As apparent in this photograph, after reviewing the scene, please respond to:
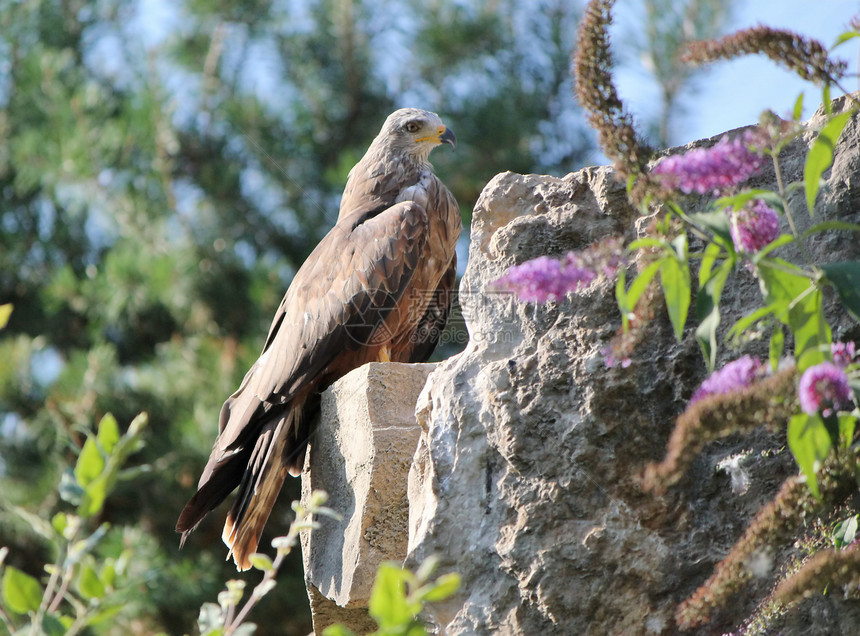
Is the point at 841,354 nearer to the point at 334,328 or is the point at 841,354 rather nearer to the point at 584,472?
the point at 584,472

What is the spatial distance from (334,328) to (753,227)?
2.40 m

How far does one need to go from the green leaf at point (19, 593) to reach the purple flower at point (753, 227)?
1217 millimetres

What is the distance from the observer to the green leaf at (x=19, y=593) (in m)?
1.37

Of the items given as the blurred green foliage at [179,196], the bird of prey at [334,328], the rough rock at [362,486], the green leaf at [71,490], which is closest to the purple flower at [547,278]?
the green leaf at [71,490]

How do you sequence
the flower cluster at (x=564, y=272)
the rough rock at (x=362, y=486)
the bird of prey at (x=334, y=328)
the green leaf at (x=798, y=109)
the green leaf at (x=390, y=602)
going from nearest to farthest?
the green leaf at (x=390, y=602)
the flower cluster at (x=564, y=272)
the green leaf at (x=798, y=109)
the rough rock at (x=362, y=486)
the bird of prey at (x=334, y=328)

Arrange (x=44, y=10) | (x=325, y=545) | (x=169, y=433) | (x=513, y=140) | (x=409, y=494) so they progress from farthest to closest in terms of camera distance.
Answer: (x=44, y=10) < (x=513, y=140) < (x=169, y=433) < (x=325, y=545) < (x=409, y=494)

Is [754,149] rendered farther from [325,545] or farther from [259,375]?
[259,375]

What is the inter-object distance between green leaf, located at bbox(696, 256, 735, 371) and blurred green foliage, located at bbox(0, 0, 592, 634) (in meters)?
5.20

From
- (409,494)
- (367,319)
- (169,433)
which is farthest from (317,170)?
(409,494)

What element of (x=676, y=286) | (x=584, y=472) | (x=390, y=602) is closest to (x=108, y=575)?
(x=390, y=602)

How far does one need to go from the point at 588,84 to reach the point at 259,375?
2.43 metres

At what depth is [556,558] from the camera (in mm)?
2213

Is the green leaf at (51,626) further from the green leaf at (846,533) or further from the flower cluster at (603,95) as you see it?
the green leaf at (846,533)

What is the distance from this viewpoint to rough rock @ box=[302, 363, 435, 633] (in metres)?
2.84
